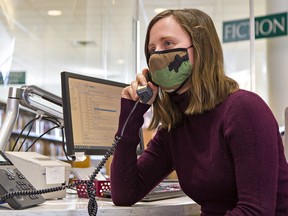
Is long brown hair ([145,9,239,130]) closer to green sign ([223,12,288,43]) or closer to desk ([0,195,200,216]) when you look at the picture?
desk ([0,195,200,216])

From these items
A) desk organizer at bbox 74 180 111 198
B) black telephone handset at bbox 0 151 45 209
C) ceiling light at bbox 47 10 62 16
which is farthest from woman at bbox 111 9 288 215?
ceiling light at bbox 47 10 62 16

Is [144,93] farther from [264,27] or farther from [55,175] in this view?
[264,27]

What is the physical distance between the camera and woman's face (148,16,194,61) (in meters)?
1.24

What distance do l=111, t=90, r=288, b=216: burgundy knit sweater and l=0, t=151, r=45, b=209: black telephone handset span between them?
0.24 m

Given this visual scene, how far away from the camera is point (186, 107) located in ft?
4.12

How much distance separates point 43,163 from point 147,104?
1.27 ft

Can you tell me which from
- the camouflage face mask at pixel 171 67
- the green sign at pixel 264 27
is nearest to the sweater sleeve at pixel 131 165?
the camouflage face mask at pixel 171 67

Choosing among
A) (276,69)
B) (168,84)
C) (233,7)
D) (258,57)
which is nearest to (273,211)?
(168,84)

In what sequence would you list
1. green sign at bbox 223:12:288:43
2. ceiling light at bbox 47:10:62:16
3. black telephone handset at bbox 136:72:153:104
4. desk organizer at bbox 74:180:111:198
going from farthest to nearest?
1. ceiling light at bbox 47:10:62:16
2. green sign at bbox 223:12:288:43
3. desk organizer at bbox 74:180:111:198
4. black telephone handset at bbox 136:72:153:104

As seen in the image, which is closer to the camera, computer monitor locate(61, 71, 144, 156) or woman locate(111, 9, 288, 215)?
woman locate(111, 9, 288, 215)

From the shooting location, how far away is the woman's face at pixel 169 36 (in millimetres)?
1237

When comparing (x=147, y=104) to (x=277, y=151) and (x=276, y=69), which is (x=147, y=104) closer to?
(x=277, y=151)

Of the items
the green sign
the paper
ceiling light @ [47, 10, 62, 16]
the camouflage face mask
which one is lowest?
the paper

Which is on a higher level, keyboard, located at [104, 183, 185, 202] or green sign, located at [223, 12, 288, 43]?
green sign, located at [223, 12, 288, 43]
